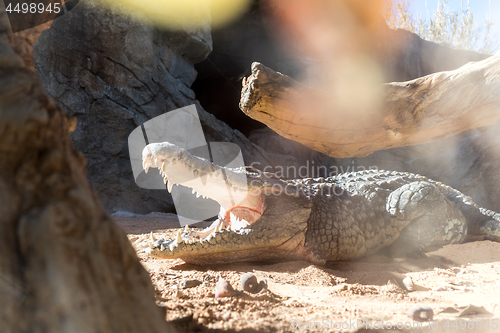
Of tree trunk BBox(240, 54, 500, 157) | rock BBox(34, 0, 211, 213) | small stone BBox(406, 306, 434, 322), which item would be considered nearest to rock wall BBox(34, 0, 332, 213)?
rock BBox(34, 0, 211, 213)

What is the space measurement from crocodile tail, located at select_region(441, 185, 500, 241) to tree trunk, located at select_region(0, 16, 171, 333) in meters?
4.43

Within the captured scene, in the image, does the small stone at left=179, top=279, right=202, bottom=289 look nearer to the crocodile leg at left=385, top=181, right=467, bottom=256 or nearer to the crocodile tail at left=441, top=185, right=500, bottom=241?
the crocodile leg at left=385, top=181, right=467, bottom=256

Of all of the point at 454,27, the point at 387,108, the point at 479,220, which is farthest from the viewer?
the point at 454,27

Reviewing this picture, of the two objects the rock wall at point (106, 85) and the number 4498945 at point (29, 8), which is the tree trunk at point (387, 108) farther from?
the rock wall at point (106, 85)

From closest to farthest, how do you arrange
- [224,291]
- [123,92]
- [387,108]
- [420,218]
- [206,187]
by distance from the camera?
[224,291] → [206,187] → [387,108] → [420,218] → [123,92]

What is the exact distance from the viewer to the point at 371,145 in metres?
3.37

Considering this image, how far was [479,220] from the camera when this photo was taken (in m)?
3.90

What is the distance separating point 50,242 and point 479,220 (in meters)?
4.72

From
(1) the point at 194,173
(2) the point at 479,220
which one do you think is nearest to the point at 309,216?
(1) the point at 194,173

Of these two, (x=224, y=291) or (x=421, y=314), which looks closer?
(x=421, y=314)

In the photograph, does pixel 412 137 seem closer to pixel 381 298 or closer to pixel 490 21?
pixel 381 298

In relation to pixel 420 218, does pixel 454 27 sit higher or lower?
higher

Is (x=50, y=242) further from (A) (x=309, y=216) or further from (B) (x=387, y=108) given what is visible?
(B) (x=387, y=108)

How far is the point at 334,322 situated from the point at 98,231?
3.29 feet
